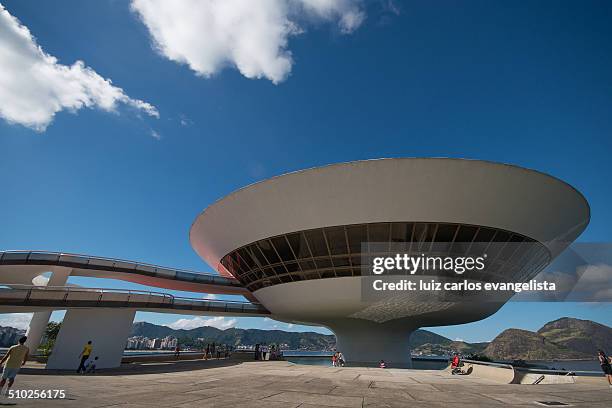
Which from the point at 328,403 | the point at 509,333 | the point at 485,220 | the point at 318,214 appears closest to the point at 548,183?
the point at 485,220

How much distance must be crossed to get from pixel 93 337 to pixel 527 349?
134 m

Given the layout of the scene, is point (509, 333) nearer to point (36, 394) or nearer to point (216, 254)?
point (216, 254)

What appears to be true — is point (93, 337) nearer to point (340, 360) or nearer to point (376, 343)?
point (340, 360)

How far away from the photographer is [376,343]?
22.3 meters

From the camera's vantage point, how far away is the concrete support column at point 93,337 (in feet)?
54.6

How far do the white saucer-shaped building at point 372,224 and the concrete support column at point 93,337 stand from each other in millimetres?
7554

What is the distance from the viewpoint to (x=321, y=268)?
18516 mm

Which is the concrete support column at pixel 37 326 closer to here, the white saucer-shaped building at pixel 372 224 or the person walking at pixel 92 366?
the person walking at pixel 92 366

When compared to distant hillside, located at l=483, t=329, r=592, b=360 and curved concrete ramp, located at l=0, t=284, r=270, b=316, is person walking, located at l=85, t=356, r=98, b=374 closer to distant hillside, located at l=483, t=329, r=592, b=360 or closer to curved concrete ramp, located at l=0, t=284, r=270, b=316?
curved concrete ramp, located at l=0, t=284, r=270, b=316

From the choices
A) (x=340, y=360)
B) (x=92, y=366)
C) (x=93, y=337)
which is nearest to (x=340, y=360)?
(x=340, y=360)

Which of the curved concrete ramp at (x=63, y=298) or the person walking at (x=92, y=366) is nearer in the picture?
the person walking at (x=92, y=366)

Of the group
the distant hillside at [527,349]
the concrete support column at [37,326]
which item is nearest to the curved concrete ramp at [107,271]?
the concrete support column at [37,326]

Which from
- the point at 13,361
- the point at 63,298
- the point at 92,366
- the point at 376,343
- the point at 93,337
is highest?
the point at 63,298

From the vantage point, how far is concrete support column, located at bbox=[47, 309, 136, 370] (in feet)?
54.6
